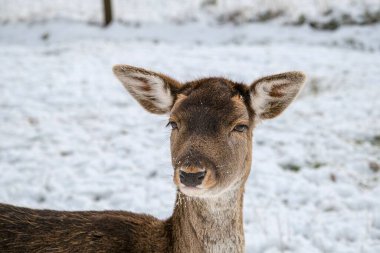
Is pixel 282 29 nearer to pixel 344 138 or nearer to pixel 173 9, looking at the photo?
pixel 173 9

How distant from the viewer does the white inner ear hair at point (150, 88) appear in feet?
10.6

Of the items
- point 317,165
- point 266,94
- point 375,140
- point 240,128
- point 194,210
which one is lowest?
point 194,210

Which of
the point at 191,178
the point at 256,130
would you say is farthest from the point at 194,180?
the point at 256,130

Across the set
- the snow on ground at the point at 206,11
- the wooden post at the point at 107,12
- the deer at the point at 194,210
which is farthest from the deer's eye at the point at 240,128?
the wooden post at the point at 107,12

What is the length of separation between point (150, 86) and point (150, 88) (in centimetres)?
2

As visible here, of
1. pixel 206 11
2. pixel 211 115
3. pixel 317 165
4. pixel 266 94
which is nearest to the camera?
pixel 211 115

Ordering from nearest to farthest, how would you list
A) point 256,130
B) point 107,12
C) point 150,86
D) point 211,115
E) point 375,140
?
point 211,115 < point 150,86 < point 375,140 < point 256,130 < point 107,12

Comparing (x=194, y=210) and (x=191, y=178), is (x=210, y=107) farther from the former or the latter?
(x=194, y=210)

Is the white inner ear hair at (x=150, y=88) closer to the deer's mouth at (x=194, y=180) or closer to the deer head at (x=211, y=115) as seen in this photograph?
the deer head at (x=211, y=115)

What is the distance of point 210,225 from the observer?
9.46 feet

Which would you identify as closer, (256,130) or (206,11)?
(256,130)

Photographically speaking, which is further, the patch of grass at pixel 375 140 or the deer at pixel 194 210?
the patch of grass at pixel 375 140

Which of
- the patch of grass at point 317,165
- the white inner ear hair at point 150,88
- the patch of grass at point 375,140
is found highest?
the white inner ear hair at point 150,88

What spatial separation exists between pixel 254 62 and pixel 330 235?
6877mm
